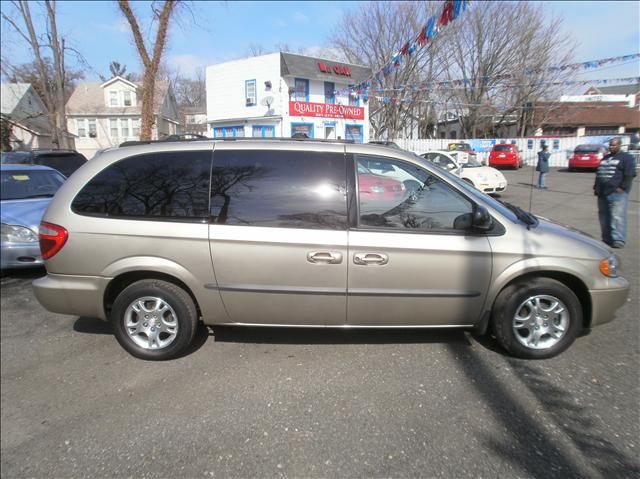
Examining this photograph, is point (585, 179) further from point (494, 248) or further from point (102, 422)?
point (102, 422)

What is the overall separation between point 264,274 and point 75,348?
194cm

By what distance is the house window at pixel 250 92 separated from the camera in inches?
1064

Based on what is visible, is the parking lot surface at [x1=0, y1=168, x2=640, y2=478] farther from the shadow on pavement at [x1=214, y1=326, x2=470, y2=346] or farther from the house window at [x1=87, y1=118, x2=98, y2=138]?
the house window at [x1=87, y1=118, x2=98, y2=138]

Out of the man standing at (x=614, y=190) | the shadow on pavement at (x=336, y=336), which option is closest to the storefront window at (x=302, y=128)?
the man standing at (x=614, y=190)

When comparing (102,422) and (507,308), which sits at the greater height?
(507,308)

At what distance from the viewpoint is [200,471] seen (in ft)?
7.71

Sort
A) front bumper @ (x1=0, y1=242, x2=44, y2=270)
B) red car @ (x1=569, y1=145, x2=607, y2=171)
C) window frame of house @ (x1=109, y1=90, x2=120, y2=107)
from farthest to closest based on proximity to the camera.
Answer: window frame of house @ (x1=109, y1=90, x2=120, y2=107) → red car @ (x1=569, y1=145, x2=607, y2=171) → front bumper @ (x1=0, y1=242, x2=44, y2=270)

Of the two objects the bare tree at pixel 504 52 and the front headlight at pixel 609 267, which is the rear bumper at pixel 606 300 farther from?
the bare tree at pixel 504 52

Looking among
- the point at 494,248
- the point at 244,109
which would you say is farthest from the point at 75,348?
the point at 244,109

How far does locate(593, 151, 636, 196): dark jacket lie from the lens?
6.70 metres

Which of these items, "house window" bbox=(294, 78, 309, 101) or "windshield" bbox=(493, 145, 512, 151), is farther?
"windshield" bbox=(493, 145, 512, 151)

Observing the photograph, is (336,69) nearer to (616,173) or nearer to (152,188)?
(616,173)

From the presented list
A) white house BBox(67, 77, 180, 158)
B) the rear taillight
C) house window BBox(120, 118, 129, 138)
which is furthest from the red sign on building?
the rear taillight

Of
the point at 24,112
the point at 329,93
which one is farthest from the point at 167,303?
the point at 24,112
